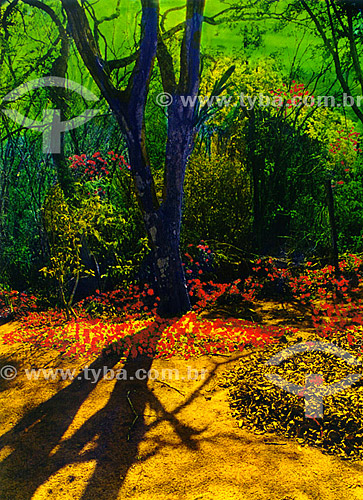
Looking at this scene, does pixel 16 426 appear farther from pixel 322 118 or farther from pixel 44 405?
pixel 322 118

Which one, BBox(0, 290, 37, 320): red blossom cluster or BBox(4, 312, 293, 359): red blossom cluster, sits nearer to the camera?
BBox(4, 312, 293, 359): red blossom cluster

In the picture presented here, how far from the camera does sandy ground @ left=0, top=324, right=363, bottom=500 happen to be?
8.97 ft

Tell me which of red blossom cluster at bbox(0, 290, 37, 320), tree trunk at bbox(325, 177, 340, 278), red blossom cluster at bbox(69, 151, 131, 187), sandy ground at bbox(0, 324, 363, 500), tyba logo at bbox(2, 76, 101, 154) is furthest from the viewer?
red blossom cluster at bbox(69, 151, 131, 187)

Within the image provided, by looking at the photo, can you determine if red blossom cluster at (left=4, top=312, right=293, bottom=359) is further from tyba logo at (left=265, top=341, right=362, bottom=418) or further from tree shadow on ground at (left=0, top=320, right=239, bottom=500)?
tree shadow on ground at (left=0, top=320, right=239, bottom=500)

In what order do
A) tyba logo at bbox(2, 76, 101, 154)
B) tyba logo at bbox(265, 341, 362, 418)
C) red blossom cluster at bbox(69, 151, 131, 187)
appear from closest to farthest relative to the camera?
tyba logo at bbox(265, 341, 362, 418) < tyba logo at bbox(2, 76, 101, 154) < red blossom cluster at bbox(69, 151, 131, 187)

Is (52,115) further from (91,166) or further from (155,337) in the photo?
(155,337)

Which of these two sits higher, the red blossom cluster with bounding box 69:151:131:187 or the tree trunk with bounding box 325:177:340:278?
the red blossom cluster with bounding box 69:151:131:187

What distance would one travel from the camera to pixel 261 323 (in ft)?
17.9

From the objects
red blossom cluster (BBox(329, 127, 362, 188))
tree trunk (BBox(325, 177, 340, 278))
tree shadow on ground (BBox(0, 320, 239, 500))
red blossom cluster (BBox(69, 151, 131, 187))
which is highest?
red blossom cluster (BBox(329, 127, 362, 188))

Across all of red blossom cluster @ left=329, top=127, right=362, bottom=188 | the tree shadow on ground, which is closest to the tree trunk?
red blossom cluster @ left=329, top=127, right=362, bottom=188

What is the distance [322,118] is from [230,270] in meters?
3.68

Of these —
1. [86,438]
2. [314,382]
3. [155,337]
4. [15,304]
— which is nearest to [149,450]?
[86,438]

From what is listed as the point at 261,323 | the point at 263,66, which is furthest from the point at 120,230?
the point at 263,66

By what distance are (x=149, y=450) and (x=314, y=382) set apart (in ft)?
5.48
